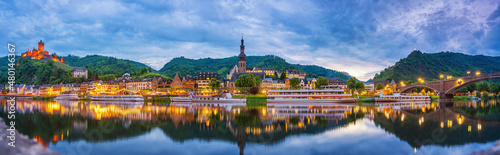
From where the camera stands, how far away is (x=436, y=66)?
165500 millimetres

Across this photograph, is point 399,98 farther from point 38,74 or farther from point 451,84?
point 38,74

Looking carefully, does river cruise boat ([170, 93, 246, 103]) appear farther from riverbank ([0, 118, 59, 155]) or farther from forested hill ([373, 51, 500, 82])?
forested hill ([373, 51, 500, 82])

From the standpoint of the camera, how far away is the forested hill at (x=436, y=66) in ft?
481

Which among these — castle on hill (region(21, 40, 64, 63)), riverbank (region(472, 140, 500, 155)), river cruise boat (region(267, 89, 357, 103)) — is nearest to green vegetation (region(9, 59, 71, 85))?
castle on hill (region(21, 40, 64, 63))

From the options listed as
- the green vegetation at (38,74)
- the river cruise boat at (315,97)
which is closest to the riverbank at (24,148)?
the river cruise boat at (315,97)

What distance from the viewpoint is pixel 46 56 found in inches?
5517

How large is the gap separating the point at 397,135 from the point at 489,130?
7.38 meters

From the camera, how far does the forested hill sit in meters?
146

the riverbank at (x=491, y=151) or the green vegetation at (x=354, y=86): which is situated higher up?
the green vegetation at (x=354, y=86)

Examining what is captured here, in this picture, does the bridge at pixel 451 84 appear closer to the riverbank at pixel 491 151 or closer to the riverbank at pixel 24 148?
the riverbank at pixel 491 151

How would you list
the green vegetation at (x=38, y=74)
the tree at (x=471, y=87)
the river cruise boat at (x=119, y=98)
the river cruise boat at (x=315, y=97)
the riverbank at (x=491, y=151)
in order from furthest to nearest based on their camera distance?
the green vegetation at (x=38, y=74), the tree at (x=471, y=87), the river cruise boat at (x=119, y=98), the river cruise boat at (x=315, y=97), the riverbank at (x=491, y=151)

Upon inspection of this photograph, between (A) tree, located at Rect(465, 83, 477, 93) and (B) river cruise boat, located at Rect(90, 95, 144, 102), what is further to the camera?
Answer: (A) tree, located at Rect(465, 83, 477, 93)

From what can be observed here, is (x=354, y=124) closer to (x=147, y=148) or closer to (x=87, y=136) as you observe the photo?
(x=147, y=148)

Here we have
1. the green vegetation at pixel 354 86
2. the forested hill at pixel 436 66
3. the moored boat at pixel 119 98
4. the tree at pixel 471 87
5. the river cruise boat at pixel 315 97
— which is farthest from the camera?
the forested hill at pixel 436 66
